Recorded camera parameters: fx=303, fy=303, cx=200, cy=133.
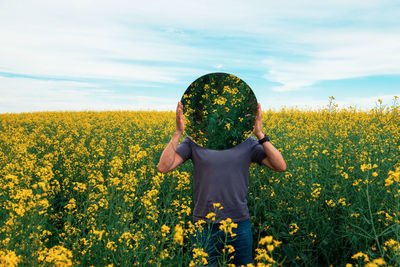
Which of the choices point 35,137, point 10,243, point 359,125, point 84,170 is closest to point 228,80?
point 10,243

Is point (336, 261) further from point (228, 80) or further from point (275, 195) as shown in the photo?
point (228, 80)

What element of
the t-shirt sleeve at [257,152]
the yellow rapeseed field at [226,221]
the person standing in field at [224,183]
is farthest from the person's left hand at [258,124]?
the yellow rapeseed field at [226,221]

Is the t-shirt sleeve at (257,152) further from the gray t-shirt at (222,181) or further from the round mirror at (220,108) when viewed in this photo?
the round mirror at (220,108)

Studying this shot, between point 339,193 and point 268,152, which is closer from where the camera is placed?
point 268,152

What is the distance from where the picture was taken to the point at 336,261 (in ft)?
11.0

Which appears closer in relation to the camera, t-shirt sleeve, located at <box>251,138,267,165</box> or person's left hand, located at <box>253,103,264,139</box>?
person's left hand, located at <box>253,103,264,139</box>

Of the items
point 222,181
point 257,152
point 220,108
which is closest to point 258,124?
point 257,152

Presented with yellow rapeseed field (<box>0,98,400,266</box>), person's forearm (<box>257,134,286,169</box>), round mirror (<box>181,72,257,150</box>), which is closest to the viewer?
yellow rapeseed field (<box>0,98,400,266</box>)

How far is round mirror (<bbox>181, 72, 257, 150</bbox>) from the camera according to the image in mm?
2604

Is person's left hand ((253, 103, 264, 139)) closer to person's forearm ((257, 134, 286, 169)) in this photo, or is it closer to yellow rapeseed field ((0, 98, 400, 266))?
person's forearm ((257, 134, 286, 169))

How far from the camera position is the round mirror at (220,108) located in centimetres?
260

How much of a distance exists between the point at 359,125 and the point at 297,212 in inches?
174

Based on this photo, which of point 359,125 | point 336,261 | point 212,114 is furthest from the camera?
point 359,125

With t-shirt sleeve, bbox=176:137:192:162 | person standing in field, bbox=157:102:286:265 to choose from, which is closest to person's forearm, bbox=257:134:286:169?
person standing in field, bbox=157:102:286:265
